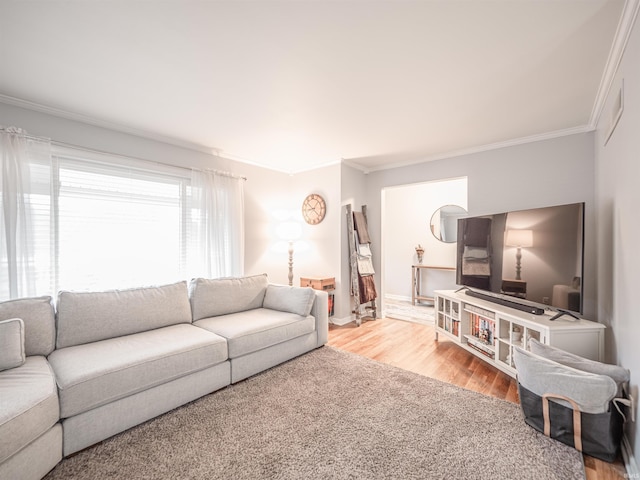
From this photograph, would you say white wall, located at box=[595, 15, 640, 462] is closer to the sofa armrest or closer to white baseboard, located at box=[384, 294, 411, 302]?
the sofa armrest

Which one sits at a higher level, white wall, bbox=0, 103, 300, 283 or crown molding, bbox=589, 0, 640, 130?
crown molding, bbox=589, 0, 640, 130

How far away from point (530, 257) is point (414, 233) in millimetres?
3428

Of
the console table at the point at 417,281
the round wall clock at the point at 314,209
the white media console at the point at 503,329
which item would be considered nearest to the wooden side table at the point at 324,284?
the round wall clock at the point at 314,209

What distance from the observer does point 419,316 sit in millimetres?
4777

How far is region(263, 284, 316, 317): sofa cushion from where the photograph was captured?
307 cm

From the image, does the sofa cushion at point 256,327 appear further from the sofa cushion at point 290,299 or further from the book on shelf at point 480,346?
the book on shelf at point 480,346

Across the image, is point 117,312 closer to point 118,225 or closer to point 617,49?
point 118,225

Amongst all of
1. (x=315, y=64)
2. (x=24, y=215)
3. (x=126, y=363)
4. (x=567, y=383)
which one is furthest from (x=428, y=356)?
(x=24, y=215)

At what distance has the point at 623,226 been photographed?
6.05 ft

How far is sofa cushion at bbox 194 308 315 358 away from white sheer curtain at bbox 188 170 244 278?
3.09 feet

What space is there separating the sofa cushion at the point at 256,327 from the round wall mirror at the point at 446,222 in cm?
363

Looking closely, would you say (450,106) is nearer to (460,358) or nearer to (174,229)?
(460,358)

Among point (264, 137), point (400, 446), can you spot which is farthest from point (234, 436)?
point (264, 137)

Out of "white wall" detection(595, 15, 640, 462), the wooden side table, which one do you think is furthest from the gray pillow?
the wooden side table
